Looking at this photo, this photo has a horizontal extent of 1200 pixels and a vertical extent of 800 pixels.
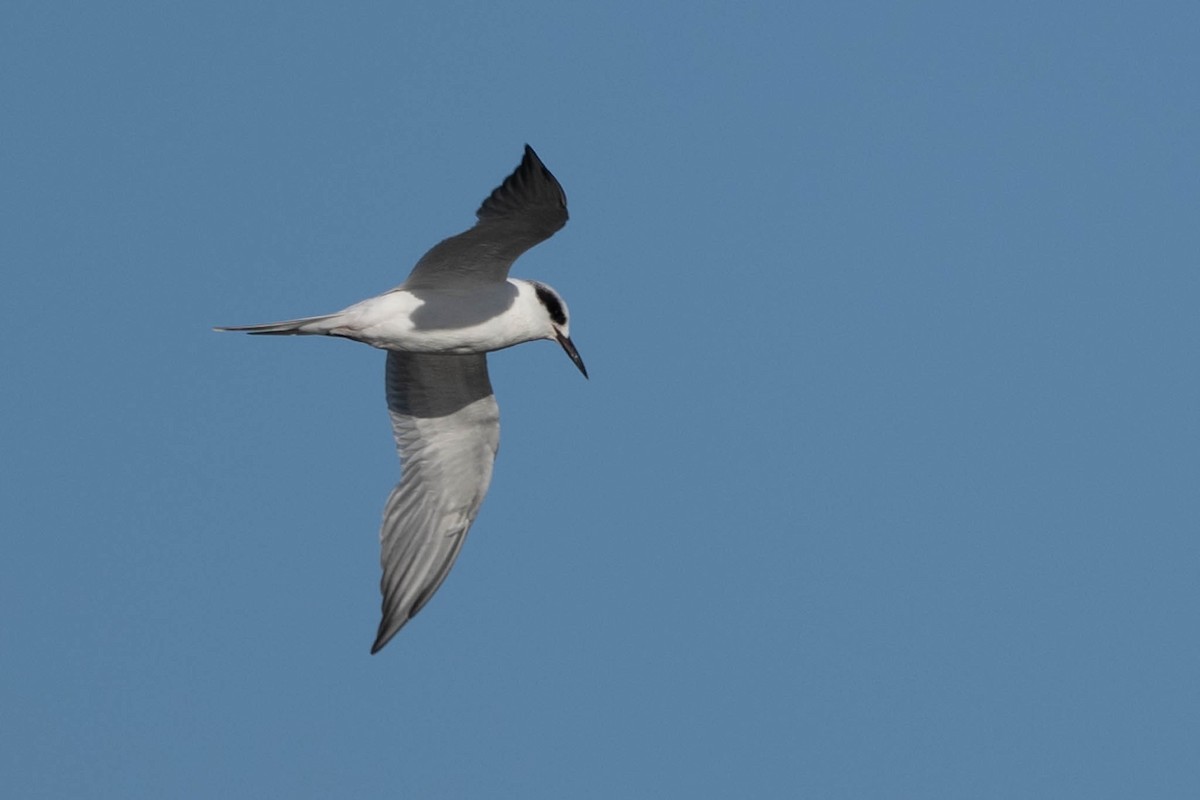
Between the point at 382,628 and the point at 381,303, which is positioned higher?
the point at 381,303

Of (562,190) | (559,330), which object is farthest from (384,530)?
(562,190)

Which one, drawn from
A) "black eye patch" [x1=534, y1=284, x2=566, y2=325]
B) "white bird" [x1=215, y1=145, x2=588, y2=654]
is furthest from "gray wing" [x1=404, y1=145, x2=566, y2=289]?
"black eye patch" [x1=534, y1=284, x2=566, y2=325]

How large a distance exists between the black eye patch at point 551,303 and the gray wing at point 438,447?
163cm

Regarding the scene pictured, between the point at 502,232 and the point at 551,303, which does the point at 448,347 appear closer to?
the point at 551,303

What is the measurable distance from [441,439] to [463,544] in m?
1.07

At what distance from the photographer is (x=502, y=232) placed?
49.3 feet

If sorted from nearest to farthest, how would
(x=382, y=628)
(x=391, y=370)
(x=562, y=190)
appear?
(x=562, y=190)
(x=382, y=628)
(x=391, y=370)

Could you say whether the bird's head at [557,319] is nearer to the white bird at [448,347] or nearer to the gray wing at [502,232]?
the white bird at [448,347]

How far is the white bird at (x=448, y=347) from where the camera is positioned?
14914 mm

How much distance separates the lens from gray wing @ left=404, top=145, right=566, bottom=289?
14.4m

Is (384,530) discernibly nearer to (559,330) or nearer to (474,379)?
(474,379)

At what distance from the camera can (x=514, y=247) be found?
15.3m

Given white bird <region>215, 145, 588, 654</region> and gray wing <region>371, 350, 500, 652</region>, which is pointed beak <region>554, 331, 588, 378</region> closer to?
white bird <region>215, 145, 588, 654</region>

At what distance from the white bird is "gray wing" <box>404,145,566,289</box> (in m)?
0.01
